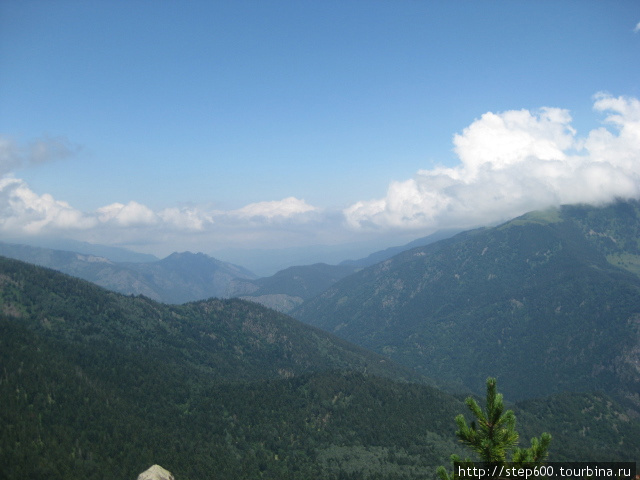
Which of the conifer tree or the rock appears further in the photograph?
the rock

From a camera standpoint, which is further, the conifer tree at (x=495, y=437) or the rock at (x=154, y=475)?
the rock at (x=154, y=475)

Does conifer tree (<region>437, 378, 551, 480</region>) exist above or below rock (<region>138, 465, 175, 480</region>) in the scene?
above

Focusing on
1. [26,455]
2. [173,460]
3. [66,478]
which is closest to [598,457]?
[173,460]

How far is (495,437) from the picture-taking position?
25.0m

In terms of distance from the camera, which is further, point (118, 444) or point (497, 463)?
point (118, 444)

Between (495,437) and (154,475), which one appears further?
(154,475)

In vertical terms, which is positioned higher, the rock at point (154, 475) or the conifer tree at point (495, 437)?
the conifer tree at point (495, 437)

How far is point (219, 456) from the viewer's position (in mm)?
181500

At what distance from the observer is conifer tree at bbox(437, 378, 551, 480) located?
24406mm

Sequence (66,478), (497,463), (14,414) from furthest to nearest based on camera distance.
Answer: (14,414) → (66,478) → (497,463)

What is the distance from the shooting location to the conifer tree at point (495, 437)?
80.1 feet

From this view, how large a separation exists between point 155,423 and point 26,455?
222 ft

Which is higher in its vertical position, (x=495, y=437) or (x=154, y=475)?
(x=495, y=437)

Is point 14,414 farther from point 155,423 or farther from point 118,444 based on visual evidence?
point 155,423
